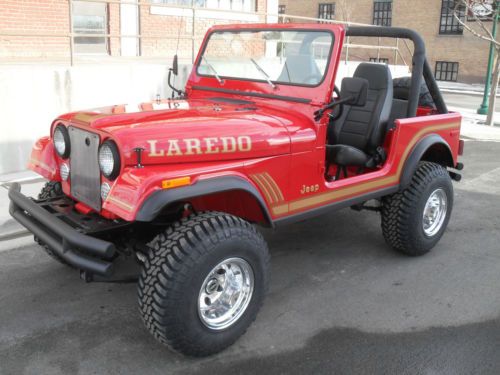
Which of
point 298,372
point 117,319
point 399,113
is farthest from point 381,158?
point 117,319

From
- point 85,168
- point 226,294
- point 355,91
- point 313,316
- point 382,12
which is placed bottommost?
point 313,316

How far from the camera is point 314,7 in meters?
31.1

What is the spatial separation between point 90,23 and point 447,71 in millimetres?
20445

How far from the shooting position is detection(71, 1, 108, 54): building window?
10.0m

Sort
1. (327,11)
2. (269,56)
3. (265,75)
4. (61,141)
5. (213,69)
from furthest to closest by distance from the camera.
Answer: (327,11) → (213,69) → (269,56) → (265,75) → (61,141)

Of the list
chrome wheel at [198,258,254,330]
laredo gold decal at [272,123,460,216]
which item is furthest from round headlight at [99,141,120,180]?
laredo gold decal at [272,123,460,216]

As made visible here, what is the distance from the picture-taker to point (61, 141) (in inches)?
133

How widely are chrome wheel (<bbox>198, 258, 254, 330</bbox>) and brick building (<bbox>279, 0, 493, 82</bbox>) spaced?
72.6 feet

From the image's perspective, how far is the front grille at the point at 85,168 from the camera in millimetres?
3039

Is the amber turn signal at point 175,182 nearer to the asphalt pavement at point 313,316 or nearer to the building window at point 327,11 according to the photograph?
the asphalt pavement at point 313,316

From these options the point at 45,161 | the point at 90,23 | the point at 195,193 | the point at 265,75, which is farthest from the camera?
the point at 90,23

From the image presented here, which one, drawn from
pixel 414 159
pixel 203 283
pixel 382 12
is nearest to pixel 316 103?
pixel 414 159

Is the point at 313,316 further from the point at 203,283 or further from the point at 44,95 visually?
the point at 44,95

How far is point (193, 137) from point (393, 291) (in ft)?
6.31
